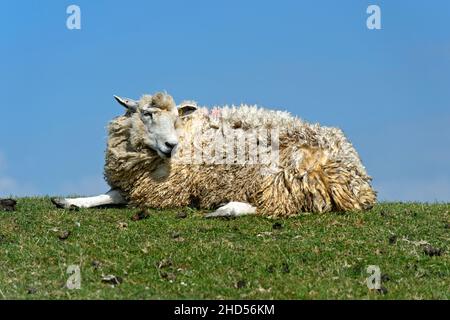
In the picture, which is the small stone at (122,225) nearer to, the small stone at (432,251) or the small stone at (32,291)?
the small stone at (32,291)

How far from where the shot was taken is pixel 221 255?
1168cm

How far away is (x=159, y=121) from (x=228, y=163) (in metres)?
1.53

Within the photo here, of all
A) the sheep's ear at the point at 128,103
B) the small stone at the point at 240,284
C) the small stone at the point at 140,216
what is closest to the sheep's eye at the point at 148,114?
the sheep's ear at the point at 128,103

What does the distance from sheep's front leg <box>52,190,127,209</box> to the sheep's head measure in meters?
1.34

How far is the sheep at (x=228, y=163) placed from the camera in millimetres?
14961

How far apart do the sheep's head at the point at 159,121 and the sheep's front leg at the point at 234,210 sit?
5.07 ft

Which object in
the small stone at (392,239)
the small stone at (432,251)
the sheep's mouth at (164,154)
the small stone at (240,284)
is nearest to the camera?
the small stone at (240,284)

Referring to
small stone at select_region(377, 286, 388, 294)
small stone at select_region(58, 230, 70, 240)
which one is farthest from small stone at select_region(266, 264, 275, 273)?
small stone at select_region(58, 230, 70, 240)

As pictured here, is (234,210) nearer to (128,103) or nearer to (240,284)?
(128,103)

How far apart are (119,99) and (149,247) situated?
5068 millimetres

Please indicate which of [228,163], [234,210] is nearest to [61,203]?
[228,163]

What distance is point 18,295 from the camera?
978cm

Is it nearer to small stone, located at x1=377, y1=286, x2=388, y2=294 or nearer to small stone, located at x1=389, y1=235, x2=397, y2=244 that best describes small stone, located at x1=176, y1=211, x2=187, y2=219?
small stone, located at x1=389, y1=235, x2=397, y2=244

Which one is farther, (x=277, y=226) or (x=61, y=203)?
(x=61, y=203)
